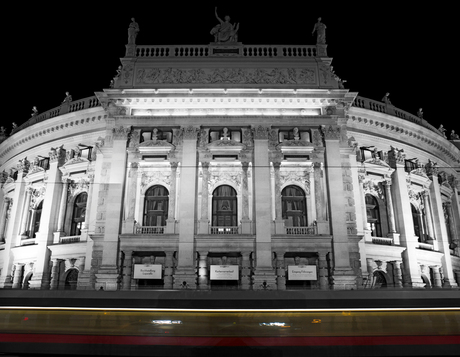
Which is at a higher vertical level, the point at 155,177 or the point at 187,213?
the point at 155,177

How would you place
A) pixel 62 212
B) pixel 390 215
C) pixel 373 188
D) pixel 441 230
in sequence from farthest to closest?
pixel 441 230 → pixel 373 188 → pixel 62 212 → pixel 390 215

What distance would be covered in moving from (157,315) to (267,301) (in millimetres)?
3308

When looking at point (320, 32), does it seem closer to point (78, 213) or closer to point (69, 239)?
point (78, 213)

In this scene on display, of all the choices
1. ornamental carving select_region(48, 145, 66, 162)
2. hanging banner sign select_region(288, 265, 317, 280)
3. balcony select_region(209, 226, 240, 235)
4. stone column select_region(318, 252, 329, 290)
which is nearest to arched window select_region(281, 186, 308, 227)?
stone column select_region(318, 252, 329, 290)

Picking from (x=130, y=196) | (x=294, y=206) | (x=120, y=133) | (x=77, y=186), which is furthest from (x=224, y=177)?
(x=77, y=186)

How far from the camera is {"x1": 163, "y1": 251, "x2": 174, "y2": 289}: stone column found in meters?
25.1

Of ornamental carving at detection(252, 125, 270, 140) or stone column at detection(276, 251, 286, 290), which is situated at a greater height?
ornamental carving at detection(252, 125, 270, 140)

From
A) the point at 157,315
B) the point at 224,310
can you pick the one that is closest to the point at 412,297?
the point at 224,310

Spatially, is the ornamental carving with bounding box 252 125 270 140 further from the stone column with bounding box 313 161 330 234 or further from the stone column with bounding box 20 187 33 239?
the stone column with bounding box 20 187 33 239

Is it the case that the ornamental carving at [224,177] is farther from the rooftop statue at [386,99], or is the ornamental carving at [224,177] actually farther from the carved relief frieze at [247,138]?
the rooftop statue at [386,99]

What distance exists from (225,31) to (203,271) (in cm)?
1826

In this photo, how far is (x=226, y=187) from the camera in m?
28.2

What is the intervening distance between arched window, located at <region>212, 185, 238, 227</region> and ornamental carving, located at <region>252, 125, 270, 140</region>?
162 inches

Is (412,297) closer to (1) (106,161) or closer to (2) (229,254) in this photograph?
(2) (229,254)
